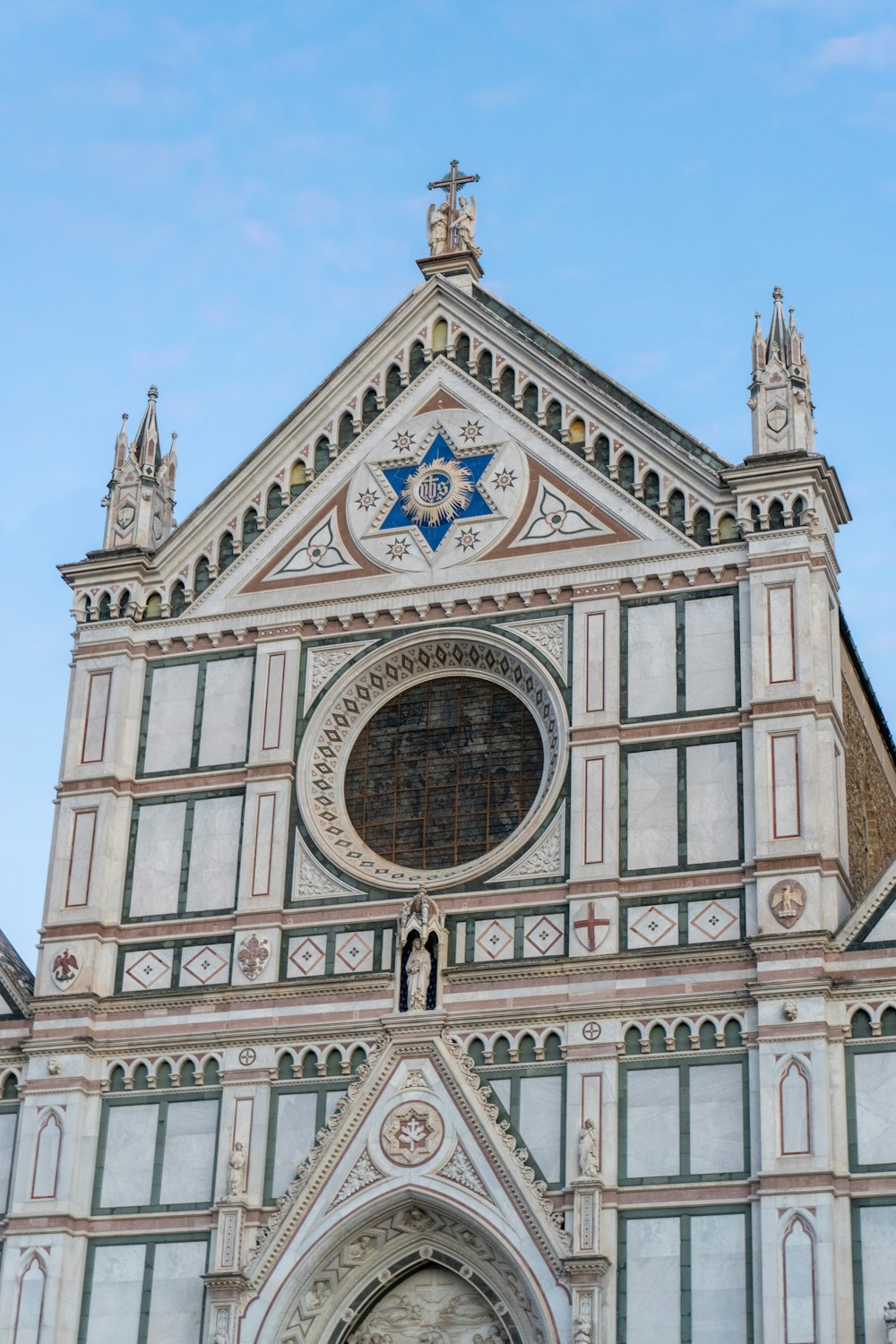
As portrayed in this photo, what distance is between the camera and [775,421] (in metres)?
30.9

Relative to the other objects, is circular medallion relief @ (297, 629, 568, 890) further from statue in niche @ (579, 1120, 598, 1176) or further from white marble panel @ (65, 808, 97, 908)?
statue in niche @ (579, 1120, 598, 1176)

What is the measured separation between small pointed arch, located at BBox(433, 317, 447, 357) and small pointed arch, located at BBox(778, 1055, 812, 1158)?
11.3 meters

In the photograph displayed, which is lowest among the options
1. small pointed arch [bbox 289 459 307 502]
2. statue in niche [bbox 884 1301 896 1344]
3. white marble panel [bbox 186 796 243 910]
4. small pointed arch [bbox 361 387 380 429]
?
statue in niche [bbox 884 1301 896 1344]

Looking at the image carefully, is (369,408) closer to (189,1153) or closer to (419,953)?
(419,953)

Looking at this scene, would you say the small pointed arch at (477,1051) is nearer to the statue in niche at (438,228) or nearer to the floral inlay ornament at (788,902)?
the floral inlay ornament at (788,902)

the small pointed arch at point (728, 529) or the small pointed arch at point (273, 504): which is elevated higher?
the small pointed arch at point (273, 504)

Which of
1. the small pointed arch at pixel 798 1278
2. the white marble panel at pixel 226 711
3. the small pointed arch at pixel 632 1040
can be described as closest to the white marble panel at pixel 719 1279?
the small pointed arch at pixel 798 1278

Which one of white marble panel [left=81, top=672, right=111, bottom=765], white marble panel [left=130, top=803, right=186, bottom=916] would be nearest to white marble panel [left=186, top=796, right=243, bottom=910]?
white marble panel [left=130, top=803, right=186, bottom=916]

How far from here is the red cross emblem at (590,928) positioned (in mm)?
28500

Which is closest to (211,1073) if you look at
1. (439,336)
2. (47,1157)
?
(47,1157)

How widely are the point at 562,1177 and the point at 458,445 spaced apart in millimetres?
9987

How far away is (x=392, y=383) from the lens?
110 feet

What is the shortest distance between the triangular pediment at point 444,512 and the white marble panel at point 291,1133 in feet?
22.1

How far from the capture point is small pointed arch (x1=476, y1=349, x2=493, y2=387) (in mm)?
32938
